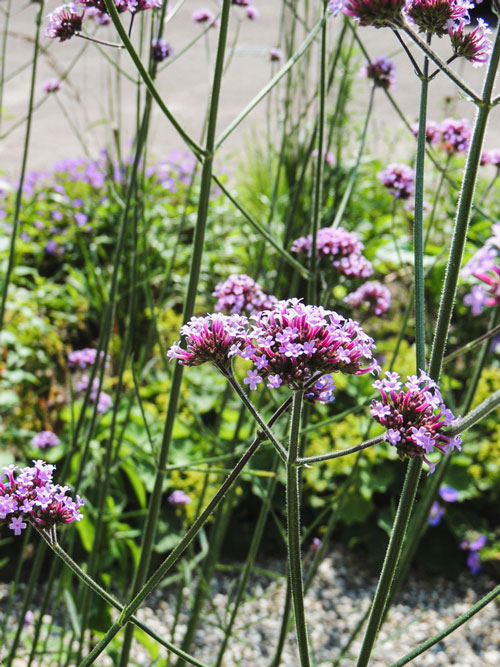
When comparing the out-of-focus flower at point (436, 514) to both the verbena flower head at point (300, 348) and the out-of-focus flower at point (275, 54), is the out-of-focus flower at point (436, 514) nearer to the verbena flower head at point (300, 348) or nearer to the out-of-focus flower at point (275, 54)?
the out-of-focus flower at point (275, 54)

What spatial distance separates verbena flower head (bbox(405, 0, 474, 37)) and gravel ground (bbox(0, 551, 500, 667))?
1830mm

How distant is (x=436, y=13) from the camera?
84cm

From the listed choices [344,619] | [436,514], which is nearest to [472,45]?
[436,514]

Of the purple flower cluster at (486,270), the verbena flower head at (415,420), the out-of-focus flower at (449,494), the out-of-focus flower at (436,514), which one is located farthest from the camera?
the out-of-focus flower at (449,494)

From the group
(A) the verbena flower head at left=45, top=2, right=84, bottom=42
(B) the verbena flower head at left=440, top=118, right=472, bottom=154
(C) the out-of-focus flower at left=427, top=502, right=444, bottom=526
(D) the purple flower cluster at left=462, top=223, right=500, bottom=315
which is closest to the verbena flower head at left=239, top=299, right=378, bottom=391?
(D) the purple flower cluster at left=462, top=223, right=500, bottom=315

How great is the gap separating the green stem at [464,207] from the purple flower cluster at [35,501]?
0.41 m

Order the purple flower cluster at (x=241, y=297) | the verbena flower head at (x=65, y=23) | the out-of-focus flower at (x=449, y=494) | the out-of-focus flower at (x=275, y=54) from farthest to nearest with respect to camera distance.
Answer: the out-of-focus flower at (x=449, y=494)
the out-of-focus flower at (x=275, y=54)
the purple flower cluster at (x=241, y=297)
the verbena flower head at (x=65, y=23)

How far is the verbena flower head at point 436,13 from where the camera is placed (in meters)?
0.83

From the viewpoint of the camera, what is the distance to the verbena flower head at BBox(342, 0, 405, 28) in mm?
727

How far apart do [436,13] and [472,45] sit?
0.08 metres

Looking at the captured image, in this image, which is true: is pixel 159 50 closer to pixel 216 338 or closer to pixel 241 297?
pixel 241 297

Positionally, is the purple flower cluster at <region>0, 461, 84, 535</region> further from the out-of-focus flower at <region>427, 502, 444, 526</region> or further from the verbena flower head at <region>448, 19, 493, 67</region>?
the out-of-focus flower at <region>427, 502, 444, 526</region>

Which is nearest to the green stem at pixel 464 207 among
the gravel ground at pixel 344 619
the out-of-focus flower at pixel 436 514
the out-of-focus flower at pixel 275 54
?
the out-of-focus flower at pixel 275 54

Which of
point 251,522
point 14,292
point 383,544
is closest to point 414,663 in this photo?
point 383,544
